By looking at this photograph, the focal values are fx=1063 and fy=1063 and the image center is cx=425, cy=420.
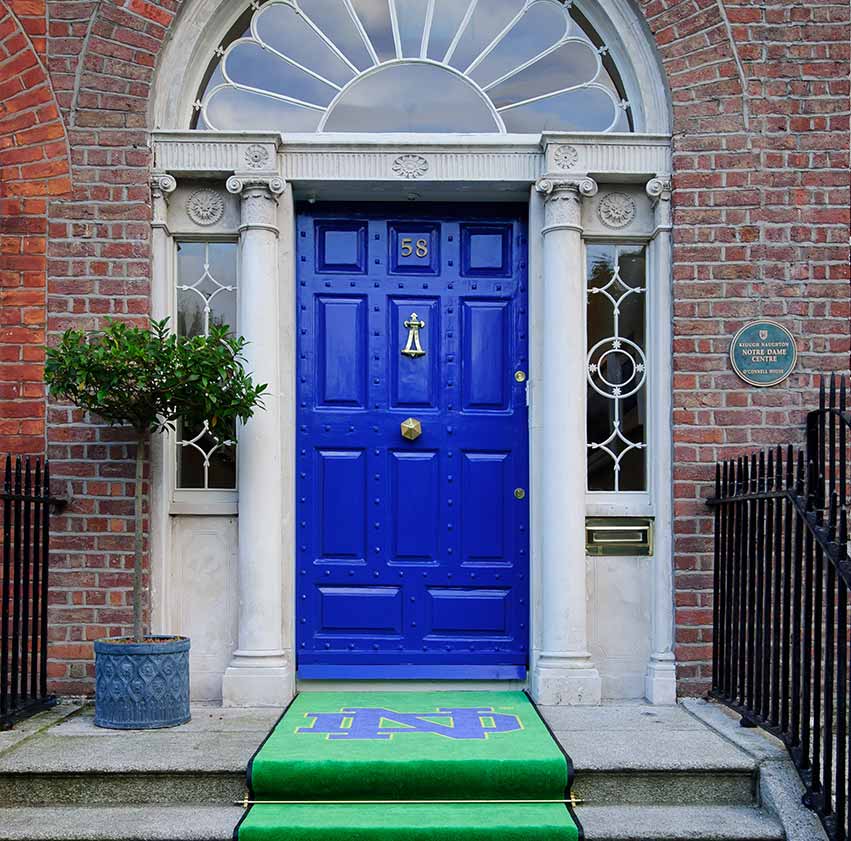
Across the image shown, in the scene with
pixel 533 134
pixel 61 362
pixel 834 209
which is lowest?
pixel 61 362

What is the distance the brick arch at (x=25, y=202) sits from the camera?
5.46 metres

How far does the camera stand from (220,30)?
5824 mm

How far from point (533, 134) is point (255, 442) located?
7.39ft

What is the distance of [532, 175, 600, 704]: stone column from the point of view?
18.0 feet

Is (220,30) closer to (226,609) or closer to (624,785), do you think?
(226,609)

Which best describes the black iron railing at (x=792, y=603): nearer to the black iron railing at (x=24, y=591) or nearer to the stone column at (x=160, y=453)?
the stone column at (x=160, y=453)

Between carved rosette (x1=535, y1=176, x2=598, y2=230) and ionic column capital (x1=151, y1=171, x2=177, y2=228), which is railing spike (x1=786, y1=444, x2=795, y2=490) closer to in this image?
carved rosette (x1=535, y1=176, x2=598, y2=230)

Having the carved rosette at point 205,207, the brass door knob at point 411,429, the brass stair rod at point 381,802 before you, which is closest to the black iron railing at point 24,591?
the brass stair rod at point 381,802

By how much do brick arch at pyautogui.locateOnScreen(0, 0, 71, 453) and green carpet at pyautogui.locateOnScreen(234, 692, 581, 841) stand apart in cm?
218

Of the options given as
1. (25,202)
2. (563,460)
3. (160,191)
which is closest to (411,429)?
(563,460)

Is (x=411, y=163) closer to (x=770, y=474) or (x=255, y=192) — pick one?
(x=255, y=192)

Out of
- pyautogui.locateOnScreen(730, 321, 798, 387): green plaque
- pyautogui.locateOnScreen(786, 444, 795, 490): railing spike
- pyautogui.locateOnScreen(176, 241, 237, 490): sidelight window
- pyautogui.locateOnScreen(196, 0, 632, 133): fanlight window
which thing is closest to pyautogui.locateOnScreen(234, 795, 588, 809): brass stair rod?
pyautogui.locateOnScreen(786, 444, 795, 490): railing spike

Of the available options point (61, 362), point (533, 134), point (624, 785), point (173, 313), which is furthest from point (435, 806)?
point (533, 134)

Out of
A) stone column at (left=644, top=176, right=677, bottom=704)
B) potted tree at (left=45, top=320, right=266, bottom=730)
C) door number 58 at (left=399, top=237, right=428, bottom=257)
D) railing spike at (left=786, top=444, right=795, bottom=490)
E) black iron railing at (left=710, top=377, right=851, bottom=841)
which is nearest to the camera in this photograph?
black iron railing at (left=710, top=377, right=851, bottom=841)
